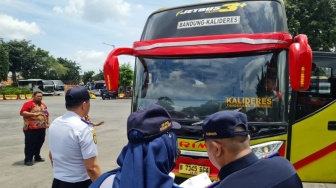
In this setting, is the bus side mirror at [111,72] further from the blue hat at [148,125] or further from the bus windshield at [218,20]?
the blue hat at [148,125]

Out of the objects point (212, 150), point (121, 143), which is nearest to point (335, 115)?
point (212, 150)

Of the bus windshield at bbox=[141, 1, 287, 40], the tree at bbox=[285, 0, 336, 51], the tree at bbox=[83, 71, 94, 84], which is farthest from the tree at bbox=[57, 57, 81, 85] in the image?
the bus windshield at bbox=[141, 1, 287, 40]

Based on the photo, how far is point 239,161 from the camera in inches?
69.4

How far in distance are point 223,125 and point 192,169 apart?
9.37 ft

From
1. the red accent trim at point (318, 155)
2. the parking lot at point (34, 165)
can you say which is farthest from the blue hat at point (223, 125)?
the parking lot at point (34, 165)

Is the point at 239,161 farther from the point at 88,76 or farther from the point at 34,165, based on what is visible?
the point at 88,76

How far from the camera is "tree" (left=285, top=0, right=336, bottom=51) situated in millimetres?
22781

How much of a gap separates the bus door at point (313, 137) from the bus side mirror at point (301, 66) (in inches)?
34.3

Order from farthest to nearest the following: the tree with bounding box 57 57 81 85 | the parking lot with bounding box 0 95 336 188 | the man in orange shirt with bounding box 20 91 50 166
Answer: the tree with bounding box 57 57 81 85 < the man in orange shirt with bounding box 20 91 50 166 < the parking lot with bounding box 0 95 336 188

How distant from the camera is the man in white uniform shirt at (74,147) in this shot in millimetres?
3016

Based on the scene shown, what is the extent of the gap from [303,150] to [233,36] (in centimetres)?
197

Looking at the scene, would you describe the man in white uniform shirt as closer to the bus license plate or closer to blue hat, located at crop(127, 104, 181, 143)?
blue hat, located at crop(127, 104, 181, 143)

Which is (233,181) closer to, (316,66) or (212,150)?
(212,150)

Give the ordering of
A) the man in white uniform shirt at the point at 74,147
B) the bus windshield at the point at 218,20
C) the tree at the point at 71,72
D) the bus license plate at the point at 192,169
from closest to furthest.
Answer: the man in white uniform shirt at the point at 74,147
the bus license plate at the point at 192,169
the bus windshield at the point at 218,20
the tree at the point at 71,72
